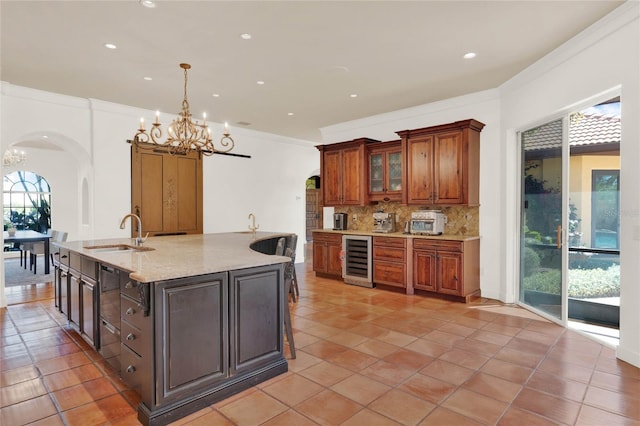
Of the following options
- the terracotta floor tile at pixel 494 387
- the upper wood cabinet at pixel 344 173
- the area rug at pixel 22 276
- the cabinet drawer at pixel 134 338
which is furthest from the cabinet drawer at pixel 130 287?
the area rug at pixel 22 276

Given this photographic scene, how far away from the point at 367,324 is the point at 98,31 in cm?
381

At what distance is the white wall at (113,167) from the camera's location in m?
4.90

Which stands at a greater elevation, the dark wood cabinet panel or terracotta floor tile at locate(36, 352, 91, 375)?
the dark wood cabinet panel

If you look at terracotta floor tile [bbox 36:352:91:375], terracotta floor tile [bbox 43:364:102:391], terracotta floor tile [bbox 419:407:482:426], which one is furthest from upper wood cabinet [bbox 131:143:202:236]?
terracotta floor tile [bbox 419:407:482:426]

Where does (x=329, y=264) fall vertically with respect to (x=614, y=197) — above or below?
below

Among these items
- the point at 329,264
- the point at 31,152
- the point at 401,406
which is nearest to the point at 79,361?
the point at 401,406

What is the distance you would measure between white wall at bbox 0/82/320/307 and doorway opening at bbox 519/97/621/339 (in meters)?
4.87

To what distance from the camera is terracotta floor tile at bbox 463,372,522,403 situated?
7.83 feet

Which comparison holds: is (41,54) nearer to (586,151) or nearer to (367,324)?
(367,324)

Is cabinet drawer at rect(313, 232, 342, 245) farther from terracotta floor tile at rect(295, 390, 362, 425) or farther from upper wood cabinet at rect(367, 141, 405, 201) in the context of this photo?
terracotta floor tile at rect(295, 390, 362, 425)

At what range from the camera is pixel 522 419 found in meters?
2.12

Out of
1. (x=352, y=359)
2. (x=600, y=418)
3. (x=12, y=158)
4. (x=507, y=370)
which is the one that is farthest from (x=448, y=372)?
(x=12, y=158)

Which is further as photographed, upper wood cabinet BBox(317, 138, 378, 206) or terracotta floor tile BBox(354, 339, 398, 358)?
upper wood cabinet BBox(317, 138, 378, 206)

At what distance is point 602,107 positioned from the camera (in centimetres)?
340
